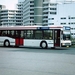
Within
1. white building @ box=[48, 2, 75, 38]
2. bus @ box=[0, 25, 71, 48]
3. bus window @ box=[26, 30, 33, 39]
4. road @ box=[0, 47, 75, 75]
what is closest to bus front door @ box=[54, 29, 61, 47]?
bus @ box=[0, 25, 71, 48]

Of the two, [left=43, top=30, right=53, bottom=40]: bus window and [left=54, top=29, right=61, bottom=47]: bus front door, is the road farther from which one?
[left=43, top=30, right=53, bottom=40]: bus window

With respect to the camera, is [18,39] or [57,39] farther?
[18,39]

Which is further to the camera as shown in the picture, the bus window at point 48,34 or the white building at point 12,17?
the white building at point 12,17

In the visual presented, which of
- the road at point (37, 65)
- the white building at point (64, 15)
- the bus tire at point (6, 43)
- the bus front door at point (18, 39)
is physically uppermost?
the white building at point (64, 15)

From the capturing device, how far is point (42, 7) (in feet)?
412

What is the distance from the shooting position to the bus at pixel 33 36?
1145 inches

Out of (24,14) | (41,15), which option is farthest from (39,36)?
(24,14)

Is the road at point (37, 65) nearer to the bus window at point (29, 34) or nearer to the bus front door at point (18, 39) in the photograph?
the bus window at point (29, 34)

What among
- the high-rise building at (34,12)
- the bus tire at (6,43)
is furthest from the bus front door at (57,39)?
the high-rise building at (34,12)

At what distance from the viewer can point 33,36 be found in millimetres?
30000

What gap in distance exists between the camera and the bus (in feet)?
95.4

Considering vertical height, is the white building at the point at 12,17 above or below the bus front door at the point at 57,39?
above

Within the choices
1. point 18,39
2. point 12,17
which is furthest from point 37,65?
point 12,17

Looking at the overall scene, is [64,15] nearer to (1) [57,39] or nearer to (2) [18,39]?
(2) [18,39]
